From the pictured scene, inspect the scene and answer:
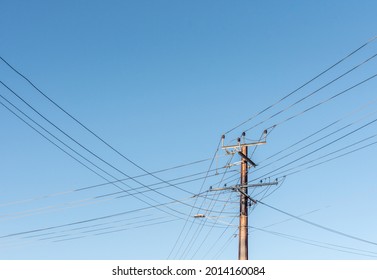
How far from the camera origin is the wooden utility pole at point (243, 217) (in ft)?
77.6

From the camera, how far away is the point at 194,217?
2783 centimetres

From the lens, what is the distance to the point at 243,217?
82.1 ft

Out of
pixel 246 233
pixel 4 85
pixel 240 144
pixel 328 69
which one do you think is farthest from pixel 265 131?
pixel 4 85

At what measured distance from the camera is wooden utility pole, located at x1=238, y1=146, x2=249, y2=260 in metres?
23.7

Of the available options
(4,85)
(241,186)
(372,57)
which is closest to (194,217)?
(241,186)

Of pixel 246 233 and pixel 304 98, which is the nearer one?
pixel 304 98
